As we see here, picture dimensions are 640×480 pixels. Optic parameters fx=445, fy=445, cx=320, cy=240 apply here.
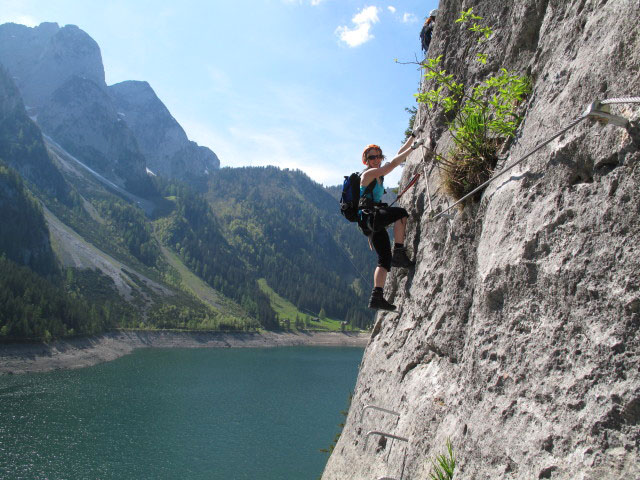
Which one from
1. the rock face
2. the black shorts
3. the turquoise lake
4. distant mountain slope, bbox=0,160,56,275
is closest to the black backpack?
the black shorts

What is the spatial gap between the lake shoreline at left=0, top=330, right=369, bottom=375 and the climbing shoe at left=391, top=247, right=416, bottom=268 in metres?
78.9

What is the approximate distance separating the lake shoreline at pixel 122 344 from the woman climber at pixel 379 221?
78797mm

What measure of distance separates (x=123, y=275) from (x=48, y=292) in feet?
197

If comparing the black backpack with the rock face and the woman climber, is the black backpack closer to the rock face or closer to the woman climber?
the woman climber

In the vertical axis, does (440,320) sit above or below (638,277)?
below

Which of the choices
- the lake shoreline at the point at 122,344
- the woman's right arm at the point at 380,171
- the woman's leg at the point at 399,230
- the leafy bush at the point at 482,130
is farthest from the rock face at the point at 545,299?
the lake shoreline at the point at 122,344

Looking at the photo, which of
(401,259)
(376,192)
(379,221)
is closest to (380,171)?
(376,192)

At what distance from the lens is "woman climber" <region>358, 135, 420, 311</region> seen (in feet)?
19.5

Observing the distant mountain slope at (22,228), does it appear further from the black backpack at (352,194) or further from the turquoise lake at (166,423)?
the black backpack at (352,194)

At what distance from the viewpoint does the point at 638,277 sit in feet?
8.04

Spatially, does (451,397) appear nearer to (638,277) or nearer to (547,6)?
(638,277)

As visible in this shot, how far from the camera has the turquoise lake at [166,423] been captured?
35.3 m

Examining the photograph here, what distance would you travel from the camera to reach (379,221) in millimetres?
5945

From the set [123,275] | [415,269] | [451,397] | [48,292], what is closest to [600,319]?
[451,397]
